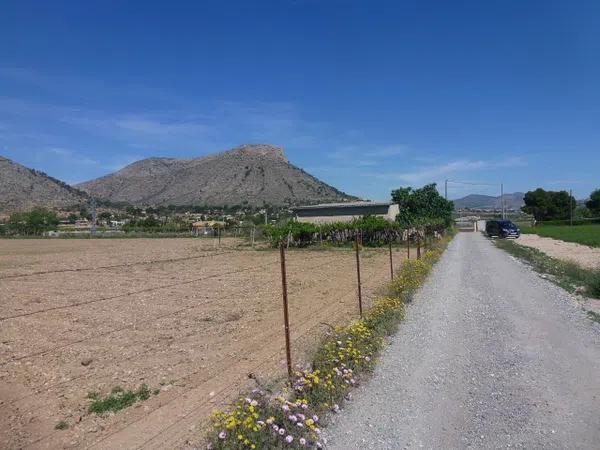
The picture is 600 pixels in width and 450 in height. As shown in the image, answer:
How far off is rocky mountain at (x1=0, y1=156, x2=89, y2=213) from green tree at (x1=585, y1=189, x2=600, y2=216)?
129592 millimetres

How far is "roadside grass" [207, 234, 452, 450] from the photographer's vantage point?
14.0 feet

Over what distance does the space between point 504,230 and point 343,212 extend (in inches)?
695

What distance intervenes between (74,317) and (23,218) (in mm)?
90007

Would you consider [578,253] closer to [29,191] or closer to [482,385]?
[482,385]

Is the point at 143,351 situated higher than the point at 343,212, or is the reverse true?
the point at 343,212

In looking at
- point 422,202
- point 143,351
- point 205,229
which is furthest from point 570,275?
point 205,229

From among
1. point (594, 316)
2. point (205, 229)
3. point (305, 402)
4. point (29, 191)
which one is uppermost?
point (29, 191)

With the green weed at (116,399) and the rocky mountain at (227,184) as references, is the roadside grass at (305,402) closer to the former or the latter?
the green weed at (116,399)

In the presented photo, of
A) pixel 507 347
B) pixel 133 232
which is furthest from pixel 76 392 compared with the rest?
pixel 133 232

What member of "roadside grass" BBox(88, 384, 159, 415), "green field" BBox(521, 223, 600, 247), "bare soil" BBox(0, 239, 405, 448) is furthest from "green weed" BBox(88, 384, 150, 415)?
"green field" BBox(521, 223, 600, 247)

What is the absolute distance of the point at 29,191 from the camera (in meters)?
135

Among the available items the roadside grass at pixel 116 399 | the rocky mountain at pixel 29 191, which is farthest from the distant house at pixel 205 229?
the roadside grass at pixel 116 399

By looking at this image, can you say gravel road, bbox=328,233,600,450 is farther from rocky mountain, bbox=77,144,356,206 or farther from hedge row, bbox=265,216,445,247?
rocky mountain, bbox=77,144,356,206

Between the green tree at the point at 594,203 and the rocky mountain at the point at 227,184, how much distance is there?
5800 cm
